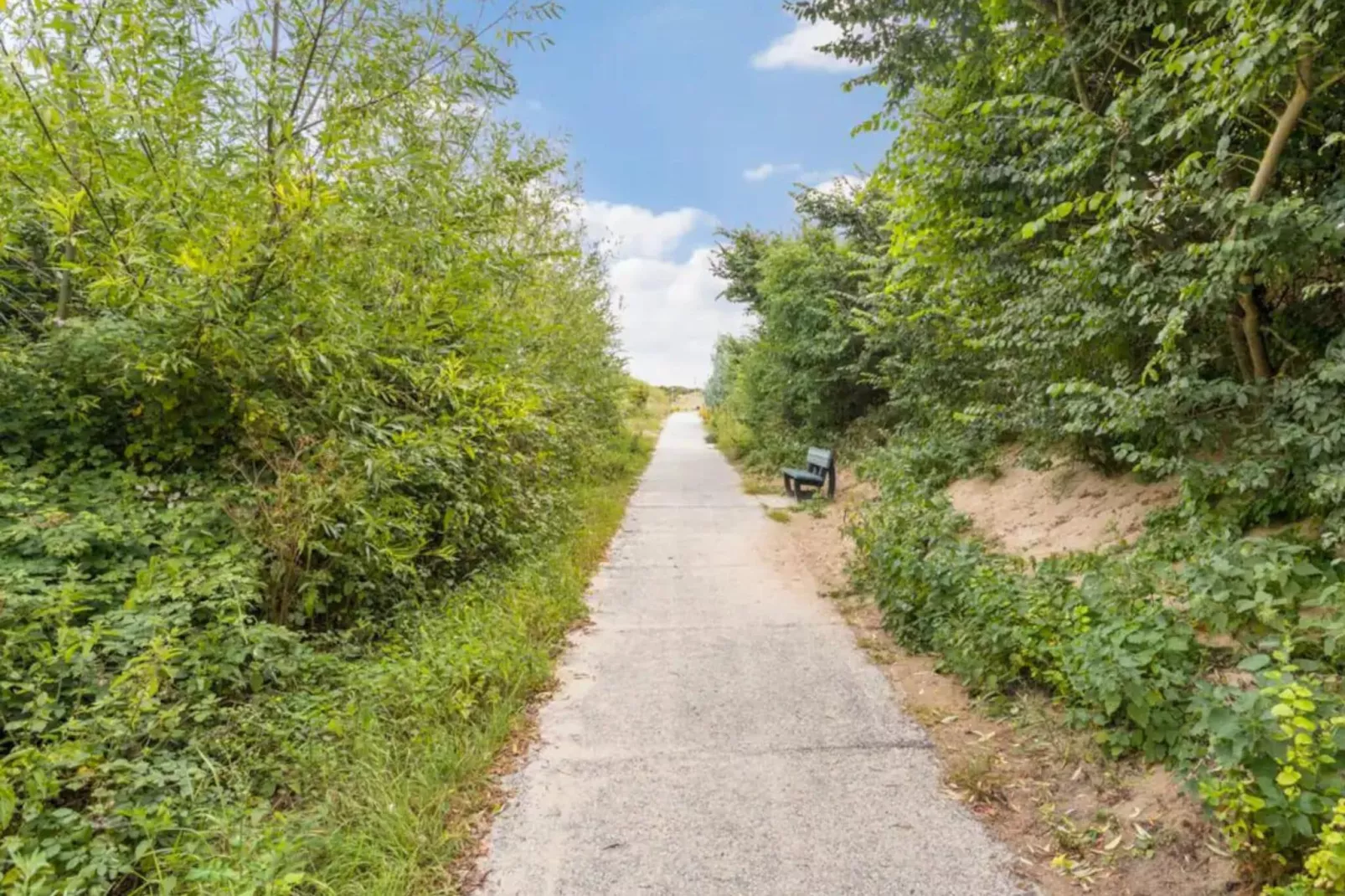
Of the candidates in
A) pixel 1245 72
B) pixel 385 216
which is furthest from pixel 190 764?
pixel 1245 72

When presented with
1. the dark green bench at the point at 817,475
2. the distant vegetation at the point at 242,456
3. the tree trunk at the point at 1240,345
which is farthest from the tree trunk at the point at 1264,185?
the dark green bench at the point at 817,475

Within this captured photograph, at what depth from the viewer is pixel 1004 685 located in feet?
10.4

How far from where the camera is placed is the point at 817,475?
30.8 ft

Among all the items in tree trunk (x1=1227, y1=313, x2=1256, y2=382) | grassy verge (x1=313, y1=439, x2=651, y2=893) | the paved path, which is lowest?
the paved path

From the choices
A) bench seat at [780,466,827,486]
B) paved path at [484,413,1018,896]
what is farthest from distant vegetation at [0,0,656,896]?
bench seat at [780,466,827,486]

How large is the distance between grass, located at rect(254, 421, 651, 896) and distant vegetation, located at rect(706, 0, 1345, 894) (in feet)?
8.03

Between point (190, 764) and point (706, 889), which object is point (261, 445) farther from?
point (706, 889)

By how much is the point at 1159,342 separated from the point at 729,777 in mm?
2896

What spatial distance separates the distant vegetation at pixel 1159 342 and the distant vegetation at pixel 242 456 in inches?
102

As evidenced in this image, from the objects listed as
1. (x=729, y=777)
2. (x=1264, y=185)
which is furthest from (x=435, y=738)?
(x=1264, y=185)

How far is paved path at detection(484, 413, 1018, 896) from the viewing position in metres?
2.17

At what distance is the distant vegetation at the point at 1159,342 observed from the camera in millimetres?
2213

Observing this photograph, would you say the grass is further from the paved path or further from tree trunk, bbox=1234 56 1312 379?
tree trunk, bbox=1234 56 1312 379

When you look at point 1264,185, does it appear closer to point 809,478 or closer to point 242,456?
point 242,456
